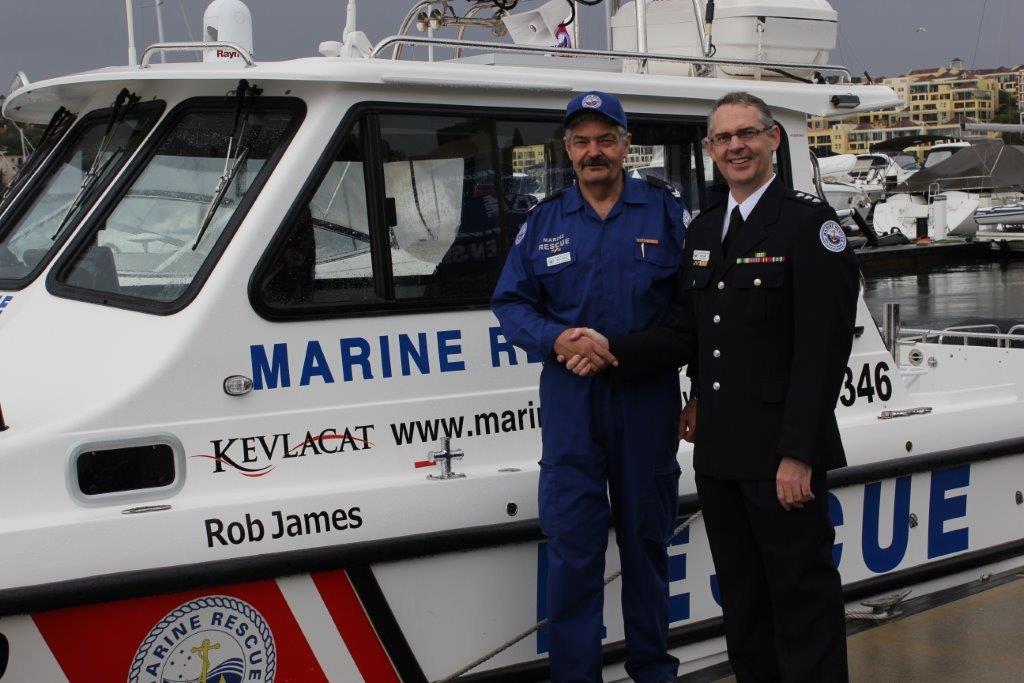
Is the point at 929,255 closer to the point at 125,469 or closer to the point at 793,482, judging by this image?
the point at 793,482

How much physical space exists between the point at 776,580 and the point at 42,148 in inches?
120

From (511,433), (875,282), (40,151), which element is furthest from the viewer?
(875,282)

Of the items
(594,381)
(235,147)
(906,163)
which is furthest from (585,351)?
(906,163)

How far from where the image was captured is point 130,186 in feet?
12.2

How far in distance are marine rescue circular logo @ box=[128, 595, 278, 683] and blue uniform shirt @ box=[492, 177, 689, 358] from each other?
1.09m

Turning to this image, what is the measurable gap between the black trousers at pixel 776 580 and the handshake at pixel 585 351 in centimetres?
42

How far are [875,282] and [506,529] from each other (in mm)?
24673

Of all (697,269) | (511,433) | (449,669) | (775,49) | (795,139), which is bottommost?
(449,669)

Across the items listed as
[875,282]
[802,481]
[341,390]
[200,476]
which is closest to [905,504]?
[802,481]

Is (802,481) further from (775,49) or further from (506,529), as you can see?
(775,49)

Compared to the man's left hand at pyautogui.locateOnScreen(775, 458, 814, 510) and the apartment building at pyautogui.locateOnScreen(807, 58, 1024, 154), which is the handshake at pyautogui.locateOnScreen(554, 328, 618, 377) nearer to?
the man's left hand at pyautogui.locateOnScreen(775, 458, 814, 510)

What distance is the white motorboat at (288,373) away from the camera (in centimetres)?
321

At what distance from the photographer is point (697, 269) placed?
3266 mm

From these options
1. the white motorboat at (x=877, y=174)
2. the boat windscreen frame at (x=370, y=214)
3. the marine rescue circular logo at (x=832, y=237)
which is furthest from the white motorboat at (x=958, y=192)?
the marine rescue circular logo at (x=832, y=237)
